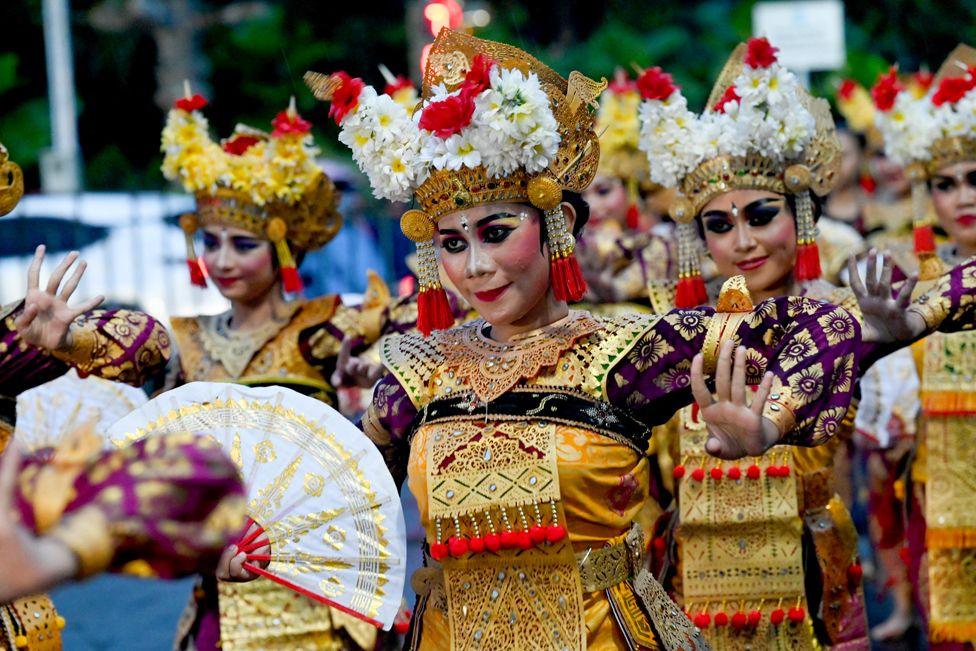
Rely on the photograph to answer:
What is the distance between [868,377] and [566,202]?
265cm

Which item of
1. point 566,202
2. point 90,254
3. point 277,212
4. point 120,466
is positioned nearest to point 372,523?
point 566,202

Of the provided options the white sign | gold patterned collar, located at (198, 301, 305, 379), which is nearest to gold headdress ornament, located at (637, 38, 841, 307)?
gold patterned collar, located at (198, 301, 305, 379)

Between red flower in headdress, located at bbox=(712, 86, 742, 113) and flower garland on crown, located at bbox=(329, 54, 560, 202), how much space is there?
1.51 meters

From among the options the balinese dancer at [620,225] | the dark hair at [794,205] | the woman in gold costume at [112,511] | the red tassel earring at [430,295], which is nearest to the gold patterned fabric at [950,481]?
the dark hair at [794,205]

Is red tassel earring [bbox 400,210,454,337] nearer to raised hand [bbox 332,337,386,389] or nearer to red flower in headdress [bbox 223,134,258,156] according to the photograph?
raised hand [bbox 332,337,386,389]

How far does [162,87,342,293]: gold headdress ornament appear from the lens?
5.58 m

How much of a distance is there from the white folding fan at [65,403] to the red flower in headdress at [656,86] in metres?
2.23

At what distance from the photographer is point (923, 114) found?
234 inches

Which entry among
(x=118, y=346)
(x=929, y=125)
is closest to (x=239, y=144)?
(x=118, y=346)

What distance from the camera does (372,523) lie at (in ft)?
11.9

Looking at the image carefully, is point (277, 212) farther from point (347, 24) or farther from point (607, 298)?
point (347, 24)

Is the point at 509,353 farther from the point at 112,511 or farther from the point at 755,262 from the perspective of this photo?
the point at 112,511

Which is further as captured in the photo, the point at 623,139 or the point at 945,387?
the point at 623,139

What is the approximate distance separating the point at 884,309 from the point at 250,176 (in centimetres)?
256
